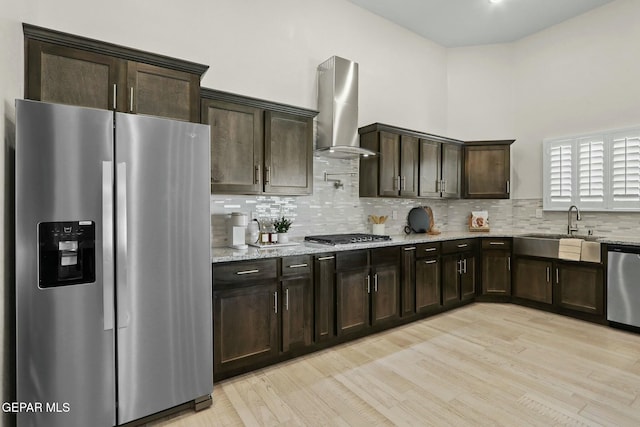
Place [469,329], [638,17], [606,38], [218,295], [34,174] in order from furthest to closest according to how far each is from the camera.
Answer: [606,38]
[638,17]
[469,329]
[218,295]
[34,174]

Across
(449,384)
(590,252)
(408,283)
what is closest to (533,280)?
(590,252)

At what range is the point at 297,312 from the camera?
9.08 ft

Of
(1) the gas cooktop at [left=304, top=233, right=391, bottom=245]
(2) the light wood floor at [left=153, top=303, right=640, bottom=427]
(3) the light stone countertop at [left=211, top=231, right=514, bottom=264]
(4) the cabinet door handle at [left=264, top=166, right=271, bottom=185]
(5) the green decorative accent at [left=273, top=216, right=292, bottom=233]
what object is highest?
(4) the cabinet door handle at [left=264, top=166, right=271, bottom=185]

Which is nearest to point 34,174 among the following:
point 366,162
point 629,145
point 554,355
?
point 366,162

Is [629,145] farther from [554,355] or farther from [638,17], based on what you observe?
[554,355]

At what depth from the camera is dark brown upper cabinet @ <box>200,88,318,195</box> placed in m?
2.74

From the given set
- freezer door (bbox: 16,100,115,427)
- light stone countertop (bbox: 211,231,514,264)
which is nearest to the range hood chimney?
light stone countertop (bbox: 211,231,514,264)

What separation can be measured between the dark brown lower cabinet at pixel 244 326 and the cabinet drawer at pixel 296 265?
153 millimetres

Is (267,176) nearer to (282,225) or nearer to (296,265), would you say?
(282,225)

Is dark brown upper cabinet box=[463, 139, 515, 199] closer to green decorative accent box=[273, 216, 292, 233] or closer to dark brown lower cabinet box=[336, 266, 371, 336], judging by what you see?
dark brown lower cabinet box=[336, 266, 371, 336]

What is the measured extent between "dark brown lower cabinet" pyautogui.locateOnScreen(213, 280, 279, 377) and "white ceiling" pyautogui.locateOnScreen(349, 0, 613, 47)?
12.4ft

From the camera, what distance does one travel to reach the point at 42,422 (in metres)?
1.62

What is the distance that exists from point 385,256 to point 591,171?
9.92ft

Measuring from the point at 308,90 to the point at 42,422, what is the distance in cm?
346
